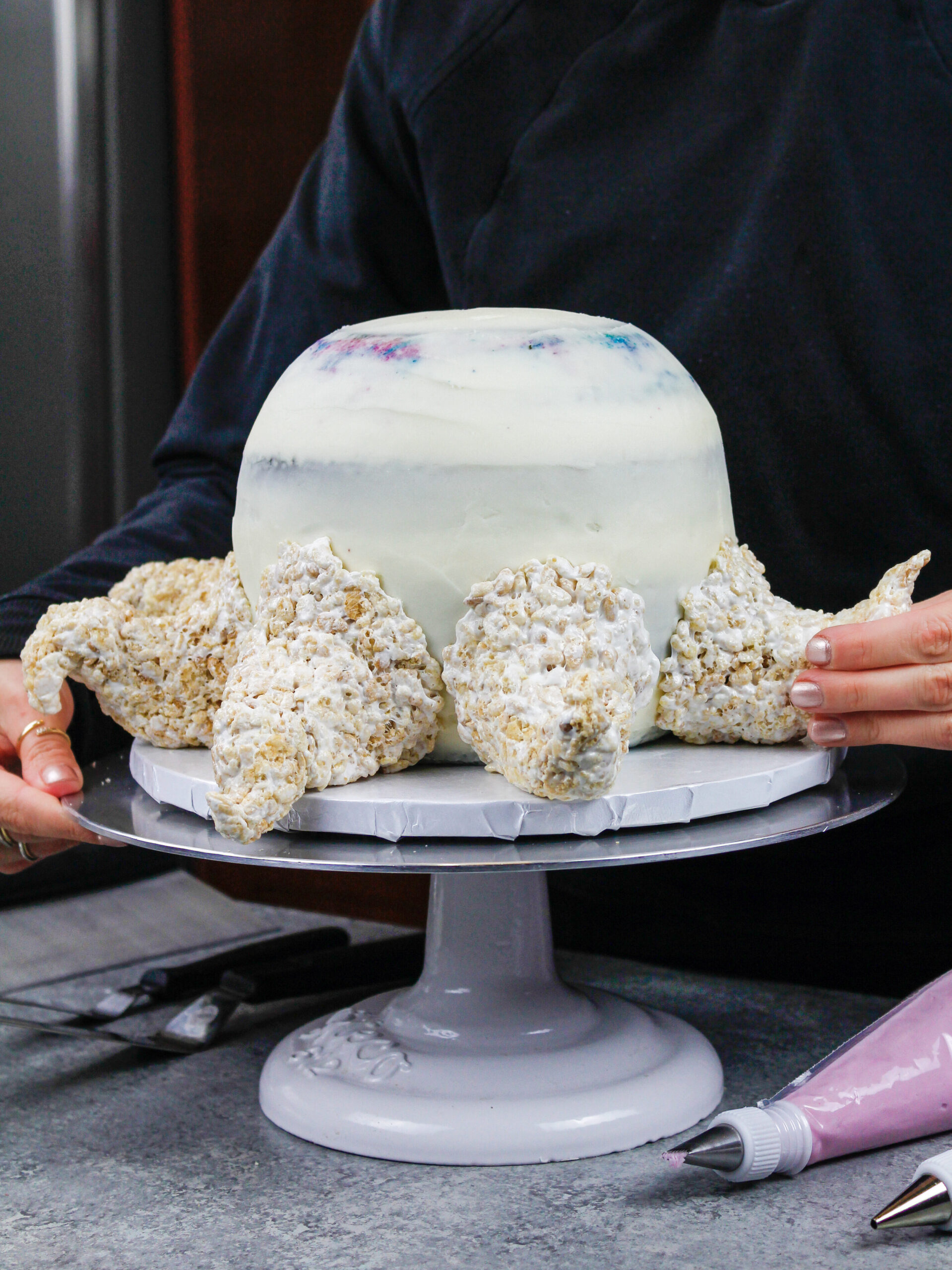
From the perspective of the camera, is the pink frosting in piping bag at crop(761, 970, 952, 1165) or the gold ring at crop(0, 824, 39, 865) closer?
the pink frosting in piping bag at crop(761, 970, 952, 1165)

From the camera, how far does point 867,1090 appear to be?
673mm

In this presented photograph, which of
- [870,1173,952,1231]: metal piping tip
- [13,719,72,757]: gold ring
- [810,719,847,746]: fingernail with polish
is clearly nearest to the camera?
[870,1173,952,1231]: metal piping tip

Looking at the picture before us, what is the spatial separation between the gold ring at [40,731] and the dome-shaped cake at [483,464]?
22 centimetres

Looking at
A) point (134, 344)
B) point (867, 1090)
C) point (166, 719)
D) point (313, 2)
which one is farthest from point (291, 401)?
point (313, 2)

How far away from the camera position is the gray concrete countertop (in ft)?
2.02

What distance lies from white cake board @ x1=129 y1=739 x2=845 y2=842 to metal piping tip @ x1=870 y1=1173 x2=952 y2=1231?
7.3 inches

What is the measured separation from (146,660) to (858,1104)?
1.44ft

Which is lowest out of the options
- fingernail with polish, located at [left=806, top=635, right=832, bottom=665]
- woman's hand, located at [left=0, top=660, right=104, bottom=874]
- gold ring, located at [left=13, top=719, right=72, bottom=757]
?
woman's hand, located at [left=0, top=660, right=104, bottom=874]

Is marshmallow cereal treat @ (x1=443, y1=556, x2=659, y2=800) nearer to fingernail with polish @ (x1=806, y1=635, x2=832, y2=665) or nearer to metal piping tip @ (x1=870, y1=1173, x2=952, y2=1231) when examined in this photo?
fingernail with polish @ (x1=806, y1=635, x2=832, y2=665)

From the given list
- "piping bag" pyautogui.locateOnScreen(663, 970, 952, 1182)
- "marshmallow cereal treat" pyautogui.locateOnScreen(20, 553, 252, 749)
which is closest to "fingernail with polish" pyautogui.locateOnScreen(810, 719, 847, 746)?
"piping bag" pyautogui.locateOnScreen(663, 970, 952, 1182)

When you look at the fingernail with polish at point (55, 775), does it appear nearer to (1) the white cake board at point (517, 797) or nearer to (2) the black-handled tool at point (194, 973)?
(1) the white cake board at point (517, 797)

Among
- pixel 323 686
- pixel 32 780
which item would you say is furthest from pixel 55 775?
pixel 323 686

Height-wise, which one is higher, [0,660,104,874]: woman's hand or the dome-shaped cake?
the dome-shaped cake

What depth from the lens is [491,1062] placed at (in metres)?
0.73
